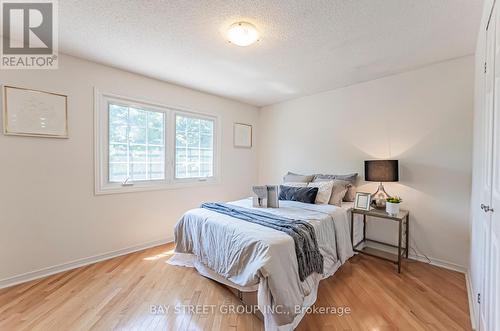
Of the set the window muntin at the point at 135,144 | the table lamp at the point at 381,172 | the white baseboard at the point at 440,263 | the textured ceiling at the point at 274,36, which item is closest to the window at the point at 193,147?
the window muntin at the point at 135,144

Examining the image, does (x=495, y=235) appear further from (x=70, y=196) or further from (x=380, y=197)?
(x=70, y=196)

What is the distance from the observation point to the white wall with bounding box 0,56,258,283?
85.9 inches

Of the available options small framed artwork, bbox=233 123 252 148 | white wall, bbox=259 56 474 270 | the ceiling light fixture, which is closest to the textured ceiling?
the ceiling light fixture

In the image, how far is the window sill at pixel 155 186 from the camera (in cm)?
277

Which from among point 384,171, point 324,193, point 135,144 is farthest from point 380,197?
point 135,144

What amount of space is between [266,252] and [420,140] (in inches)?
96.7

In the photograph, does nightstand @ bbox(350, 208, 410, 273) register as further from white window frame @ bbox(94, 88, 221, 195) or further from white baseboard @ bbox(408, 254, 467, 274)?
white window frame @ bbox(94, 88, 221, 195)

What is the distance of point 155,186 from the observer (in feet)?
10.6

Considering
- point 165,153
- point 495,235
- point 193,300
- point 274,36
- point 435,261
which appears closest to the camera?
point 495,235

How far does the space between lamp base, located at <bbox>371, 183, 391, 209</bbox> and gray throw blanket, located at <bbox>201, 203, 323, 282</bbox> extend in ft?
4.35

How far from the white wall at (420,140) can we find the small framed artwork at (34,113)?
3532 millimetres

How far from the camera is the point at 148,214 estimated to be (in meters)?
3.16

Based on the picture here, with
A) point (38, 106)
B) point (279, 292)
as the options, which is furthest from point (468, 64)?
point (38, 106)

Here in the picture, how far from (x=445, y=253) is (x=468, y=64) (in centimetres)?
214
